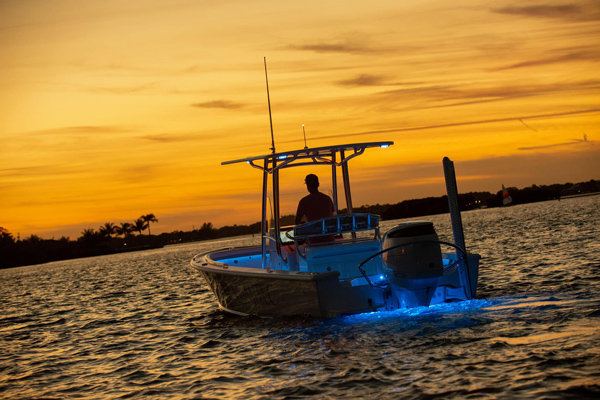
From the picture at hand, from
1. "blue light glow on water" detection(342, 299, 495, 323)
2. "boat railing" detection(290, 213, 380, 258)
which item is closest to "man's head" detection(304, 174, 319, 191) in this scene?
"boat railing" detection(290, 213, 380, 258)

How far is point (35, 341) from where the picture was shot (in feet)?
44.0

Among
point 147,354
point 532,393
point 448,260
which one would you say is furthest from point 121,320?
point 532,393

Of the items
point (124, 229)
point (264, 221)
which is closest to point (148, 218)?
point (124, 229)

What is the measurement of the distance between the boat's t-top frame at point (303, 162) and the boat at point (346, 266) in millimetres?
19

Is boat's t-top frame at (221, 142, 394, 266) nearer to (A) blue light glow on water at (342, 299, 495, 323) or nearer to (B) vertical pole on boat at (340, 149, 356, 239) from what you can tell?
(B) vertical pole on boat at (340, 149, 356, 239)

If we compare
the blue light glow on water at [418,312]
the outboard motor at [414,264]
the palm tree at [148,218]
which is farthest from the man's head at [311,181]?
the palm tree at [148,218]

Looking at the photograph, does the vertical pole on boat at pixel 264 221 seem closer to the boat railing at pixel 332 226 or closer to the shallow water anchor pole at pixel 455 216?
the boat railing at pixel 332 226

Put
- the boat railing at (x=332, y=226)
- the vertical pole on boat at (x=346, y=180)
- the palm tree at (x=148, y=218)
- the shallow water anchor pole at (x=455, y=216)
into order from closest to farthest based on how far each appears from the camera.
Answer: the shallow water anchor pole at (x=455, y=216)
the boat railing at (x=332, y=226)
the vertical pole on boat at (x=346, y=180)
the palm tree at (x=148, y=218)

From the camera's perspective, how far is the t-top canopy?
10.6 m

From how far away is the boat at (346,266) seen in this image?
8.66 m

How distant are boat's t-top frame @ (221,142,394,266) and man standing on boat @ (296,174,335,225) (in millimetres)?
Answer: 471

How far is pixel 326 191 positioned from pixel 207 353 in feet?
11.9

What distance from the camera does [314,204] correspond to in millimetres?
10742

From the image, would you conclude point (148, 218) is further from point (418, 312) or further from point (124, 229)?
point (418, 312)
